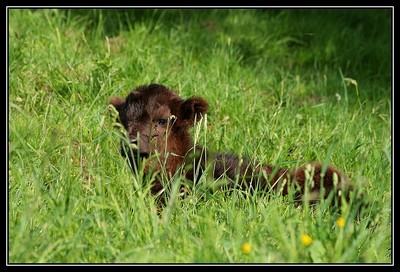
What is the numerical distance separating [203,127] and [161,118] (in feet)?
1.75

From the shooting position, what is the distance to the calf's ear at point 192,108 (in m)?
6.38

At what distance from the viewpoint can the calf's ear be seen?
6379mm

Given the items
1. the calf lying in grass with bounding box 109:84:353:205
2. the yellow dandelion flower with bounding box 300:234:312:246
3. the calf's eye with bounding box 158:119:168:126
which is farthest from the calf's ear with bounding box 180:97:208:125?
the yellow dandelion flower with bounding box 300:234:312:246

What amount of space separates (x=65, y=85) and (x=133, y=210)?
3456 mm

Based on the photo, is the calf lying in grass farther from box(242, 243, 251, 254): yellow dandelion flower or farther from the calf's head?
box(242, 243, 251, 254): yellow dandelion flower

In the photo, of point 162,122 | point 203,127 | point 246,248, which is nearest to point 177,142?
point 162,122

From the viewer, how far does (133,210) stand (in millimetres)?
4516

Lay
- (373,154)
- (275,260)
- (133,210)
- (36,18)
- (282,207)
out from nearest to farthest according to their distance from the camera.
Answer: (275,260) < (133,210) < (282,207) < (373,154) < (36,18)

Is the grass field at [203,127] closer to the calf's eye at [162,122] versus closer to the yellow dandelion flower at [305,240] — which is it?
the yellow dandelion flower at [305,240]

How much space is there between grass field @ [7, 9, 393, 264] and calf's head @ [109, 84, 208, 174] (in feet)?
0.76

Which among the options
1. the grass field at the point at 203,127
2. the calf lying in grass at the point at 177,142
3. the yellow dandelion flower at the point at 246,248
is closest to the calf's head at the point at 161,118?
the calf lying in grass at the point at 177,142

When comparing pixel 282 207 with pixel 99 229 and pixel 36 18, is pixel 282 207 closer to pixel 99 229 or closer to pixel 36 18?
pixel 99 229

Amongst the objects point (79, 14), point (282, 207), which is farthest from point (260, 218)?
point (79, 14)

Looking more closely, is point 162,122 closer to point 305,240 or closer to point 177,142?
point 177,142
